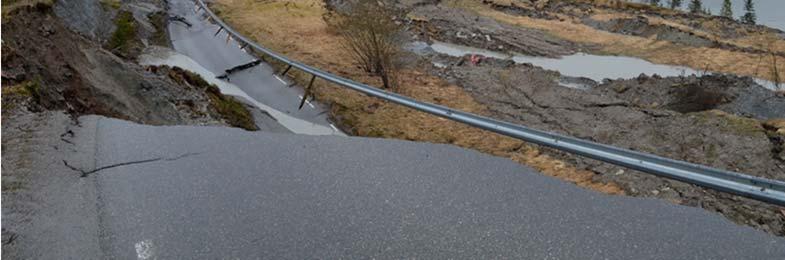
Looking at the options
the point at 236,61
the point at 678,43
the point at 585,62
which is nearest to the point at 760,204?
the point at 236,61

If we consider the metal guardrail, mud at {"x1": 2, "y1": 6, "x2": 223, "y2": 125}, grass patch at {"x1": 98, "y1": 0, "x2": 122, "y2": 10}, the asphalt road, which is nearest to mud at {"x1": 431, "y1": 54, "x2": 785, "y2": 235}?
the metal guardrail

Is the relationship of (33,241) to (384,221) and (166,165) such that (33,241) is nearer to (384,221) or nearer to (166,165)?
(166,165)

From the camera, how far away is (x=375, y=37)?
18.1m

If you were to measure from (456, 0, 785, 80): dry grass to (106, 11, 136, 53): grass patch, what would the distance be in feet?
75.9

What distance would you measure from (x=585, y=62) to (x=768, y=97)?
10.7 metres

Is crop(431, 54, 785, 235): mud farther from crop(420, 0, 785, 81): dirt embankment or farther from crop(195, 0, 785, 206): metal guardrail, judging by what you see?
crop(420, 0, 785, 81): dirt embankment

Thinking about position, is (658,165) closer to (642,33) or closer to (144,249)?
(144,249)

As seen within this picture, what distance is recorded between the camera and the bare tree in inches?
707

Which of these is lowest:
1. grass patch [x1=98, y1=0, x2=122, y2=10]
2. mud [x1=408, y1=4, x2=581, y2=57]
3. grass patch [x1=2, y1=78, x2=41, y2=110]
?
grass patch [x1=98, y1=0, x2=122, y2=10]

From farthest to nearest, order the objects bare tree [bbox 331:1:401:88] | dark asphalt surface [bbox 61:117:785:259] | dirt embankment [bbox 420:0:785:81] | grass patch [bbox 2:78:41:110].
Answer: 1. dirt embankment [bbox 420:0:785:81]
2. bare tree [bbox 331:1:401:88]
3. grass patch [bbox 2:78:41:110]
4. dark asphalt surface [bbox 61:117:785:259]

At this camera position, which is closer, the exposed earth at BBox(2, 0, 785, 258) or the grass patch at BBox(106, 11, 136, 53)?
the exposed earth at BBox(2, 0, 785, 258)

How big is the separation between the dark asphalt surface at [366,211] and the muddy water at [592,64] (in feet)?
63.3

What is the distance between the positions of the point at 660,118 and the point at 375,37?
28.9ft

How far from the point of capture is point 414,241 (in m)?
4.83
